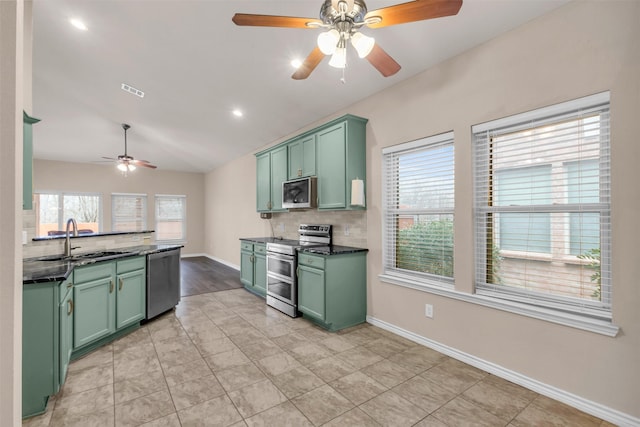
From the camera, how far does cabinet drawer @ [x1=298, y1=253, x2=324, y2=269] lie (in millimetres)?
3362

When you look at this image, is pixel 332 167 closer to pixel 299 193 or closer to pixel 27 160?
pixel 299 193

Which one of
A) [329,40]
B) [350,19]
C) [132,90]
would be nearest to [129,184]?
[132,90]

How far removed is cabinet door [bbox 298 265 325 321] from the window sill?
A: 3.28 feet

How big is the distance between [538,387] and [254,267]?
3.84 meters

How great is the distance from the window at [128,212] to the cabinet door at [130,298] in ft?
18.7

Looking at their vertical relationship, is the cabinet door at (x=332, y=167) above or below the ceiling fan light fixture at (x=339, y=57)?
below

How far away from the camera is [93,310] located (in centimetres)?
277

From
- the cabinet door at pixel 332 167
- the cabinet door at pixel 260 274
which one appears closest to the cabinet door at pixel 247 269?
the cabinet door at pixel 260 274

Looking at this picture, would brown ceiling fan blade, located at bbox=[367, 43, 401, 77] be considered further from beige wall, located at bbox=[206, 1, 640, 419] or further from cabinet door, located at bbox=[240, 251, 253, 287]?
cabinet door, located at bbox=[240, 251, 253, 287]

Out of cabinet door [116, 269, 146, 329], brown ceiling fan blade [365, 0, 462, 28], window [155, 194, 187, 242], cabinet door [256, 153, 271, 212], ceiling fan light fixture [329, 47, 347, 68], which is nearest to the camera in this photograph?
brown ceiling fan blade [365, 0, 462, 28]

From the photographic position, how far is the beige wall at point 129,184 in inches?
286

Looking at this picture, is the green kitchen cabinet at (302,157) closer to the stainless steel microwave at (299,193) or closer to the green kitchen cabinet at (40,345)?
the stainless steel microwave at (299,193)

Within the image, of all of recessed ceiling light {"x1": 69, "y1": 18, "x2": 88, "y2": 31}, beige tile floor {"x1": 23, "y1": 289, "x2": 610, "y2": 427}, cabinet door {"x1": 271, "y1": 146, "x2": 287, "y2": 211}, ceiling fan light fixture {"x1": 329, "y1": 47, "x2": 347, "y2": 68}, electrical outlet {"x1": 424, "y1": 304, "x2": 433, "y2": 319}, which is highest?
recessed ceiling light {"x1": 69, "y1": 18, "x2": 88, "y2": 31}

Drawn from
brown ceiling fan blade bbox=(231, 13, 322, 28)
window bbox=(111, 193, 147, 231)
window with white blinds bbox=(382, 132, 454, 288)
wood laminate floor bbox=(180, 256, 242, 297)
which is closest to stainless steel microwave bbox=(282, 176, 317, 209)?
window with white blinds bbox=(382, 132, 454, 288)
